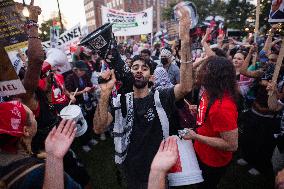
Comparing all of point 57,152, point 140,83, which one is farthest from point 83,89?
point 57,152

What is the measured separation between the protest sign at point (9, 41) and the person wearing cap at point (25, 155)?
1.15ft

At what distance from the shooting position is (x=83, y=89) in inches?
251

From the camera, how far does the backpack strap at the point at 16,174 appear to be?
1557mm

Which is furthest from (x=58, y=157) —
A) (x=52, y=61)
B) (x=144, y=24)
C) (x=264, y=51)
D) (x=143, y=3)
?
(x=143, y=3)

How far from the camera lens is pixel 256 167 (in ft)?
15.8

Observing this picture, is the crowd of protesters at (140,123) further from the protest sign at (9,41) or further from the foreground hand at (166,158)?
the protest sign at (9,41)

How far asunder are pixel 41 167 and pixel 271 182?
3.99 metres

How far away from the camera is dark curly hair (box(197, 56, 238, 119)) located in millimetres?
2961

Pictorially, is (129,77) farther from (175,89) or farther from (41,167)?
(41,167)

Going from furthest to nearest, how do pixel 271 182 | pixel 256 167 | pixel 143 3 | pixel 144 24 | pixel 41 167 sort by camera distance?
pixel 143 3, pixel 144 24, pixel 256 167, pixel 271 182, pixel 41 167

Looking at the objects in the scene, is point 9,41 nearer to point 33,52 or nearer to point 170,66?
point 33,52

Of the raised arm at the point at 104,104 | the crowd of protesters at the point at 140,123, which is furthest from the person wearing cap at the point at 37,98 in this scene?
the raised arm at the point at 104,104

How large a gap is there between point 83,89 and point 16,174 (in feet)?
16.0

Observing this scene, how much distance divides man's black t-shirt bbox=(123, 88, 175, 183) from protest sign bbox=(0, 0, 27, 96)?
47.1 inches
